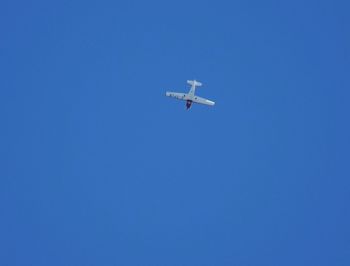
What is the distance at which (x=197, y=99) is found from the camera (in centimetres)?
8100

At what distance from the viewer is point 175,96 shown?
3147 inches

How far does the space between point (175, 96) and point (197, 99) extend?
354 centimetres
